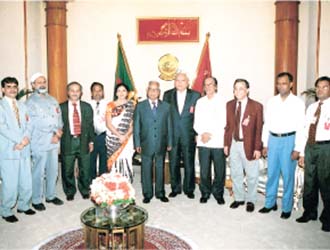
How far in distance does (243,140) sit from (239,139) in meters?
0.05

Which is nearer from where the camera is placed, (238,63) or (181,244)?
(181,244)

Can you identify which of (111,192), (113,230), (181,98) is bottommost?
(113,230)

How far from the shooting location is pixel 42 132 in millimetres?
4375

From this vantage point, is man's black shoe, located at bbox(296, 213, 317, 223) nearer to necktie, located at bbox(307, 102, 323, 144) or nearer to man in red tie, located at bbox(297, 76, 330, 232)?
man in red tie, located at bbox(297, 76, 330, 232)

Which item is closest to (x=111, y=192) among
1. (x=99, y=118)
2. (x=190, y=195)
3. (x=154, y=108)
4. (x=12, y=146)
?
(x=12, y=146)

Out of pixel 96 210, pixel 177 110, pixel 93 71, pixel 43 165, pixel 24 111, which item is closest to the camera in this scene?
pixel 96 210

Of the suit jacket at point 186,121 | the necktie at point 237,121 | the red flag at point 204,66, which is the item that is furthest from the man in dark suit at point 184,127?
the red flag at point 204,66

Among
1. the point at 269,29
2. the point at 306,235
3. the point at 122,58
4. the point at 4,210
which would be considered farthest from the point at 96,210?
the point at 269,29

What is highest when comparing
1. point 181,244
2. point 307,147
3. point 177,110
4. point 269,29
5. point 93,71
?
point 269,29

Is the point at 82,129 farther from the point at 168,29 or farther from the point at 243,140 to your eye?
the point at 168,29

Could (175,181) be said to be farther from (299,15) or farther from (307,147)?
(299,15)

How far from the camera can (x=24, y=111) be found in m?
4.12

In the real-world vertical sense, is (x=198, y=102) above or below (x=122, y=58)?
below

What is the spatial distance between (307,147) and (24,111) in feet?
9.27
